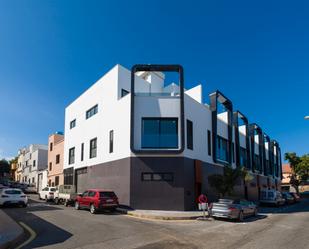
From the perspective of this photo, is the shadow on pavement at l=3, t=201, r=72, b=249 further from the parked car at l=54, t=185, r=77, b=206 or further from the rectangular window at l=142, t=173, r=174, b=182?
the parked car at l=54, t=185, r=77, b=206

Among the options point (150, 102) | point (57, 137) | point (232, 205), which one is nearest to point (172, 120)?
point (150, 102)

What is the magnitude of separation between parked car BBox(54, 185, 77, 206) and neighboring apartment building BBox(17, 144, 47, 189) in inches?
1083

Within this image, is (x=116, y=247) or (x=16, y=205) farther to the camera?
(x=16, y=205)

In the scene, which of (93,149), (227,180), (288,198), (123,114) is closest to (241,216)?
(227,180)

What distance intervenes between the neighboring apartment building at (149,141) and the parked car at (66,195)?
2.62 metres

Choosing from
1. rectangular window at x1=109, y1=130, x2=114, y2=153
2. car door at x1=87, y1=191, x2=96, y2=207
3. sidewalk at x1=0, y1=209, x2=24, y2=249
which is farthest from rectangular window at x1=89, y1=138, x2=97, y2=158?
sidewalk at x1=0, y1=209, x2=24, y2=249

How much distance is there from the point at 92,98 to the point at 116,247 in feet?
74.7

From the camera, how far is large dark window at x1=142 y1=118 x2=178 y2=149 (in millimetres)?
21984

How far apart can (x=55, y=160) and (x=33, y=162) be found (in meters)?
24.3

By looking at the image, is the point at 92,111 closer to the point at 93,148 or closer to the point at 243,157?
the point at 93,148

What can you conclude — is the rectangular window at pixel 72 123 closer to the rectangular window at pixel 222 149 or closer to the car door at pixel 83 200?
the car door at pixel 83 200

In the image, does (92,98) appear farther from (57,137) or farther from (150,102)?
(57,137)

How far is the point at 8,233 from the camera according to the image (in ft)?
35.1

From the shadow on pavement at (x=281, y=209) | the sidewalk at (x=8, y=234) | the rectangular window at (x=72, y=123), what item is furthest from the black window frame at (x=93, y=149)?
the shadow on pavement at (x=281, y=209)
